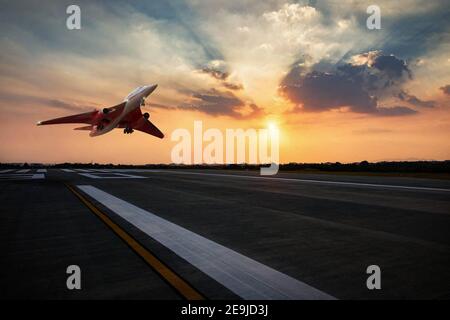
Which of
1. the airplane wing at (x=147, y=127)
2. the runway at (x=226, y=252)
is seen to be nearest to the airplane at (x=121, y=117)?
the airplane wing at (x=147, y=127)

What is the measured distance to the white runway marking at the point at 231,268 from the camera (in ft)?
15.0

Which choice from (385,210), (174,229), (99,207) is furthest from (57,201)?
(385,210)

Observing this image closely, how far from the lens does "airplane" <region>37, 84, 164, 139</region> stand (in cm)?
3766

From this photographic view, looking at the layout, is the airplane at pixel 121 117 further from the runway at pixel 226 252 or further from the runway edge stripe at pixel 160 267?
the runway edge stripe at pixel 160 267

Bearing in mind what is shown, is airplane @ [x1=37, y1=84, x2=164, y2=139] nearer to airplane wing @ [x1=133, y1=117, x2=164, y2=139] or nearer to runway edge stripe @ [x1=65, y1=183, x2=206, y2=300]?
airplane wing @ [x1=133, y1=117, x2=164, y2=139]

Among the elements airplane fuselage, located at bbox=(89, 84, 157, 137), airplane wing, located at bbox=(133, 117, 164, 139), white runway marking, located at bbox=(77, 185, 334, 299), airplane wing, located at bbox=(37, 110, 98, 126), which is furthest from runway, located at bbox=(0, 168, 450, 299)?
airplane wing, located at bbox=(133, 117, 164, 139)

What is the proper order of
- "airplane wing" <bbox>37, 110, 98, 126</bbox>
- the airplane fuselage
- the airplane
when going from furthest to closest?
"airplane wing" <bbox>37, 110, 98, 126</bbox> < the airplane < the airplane fuselage

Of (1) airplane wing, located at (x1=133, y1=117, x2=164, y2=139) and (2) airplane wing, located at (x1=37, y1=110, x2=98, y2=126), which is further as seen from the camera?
(1) airplane wing, located at (x1=133, y1=117, x2=164, y2=139)

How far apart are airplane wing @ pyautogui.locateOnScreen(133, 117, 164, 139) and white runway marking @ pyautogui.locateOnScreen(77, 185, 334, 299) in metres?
36.5

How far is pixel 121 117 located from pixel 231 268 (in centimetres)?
3630

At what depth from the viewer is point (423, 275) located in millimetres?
5227

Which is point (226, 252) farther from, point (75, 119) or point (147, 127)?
point (147, 127)

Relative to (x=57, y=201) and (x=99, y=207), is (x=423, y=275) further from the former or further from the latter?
(x=57, y=201)
